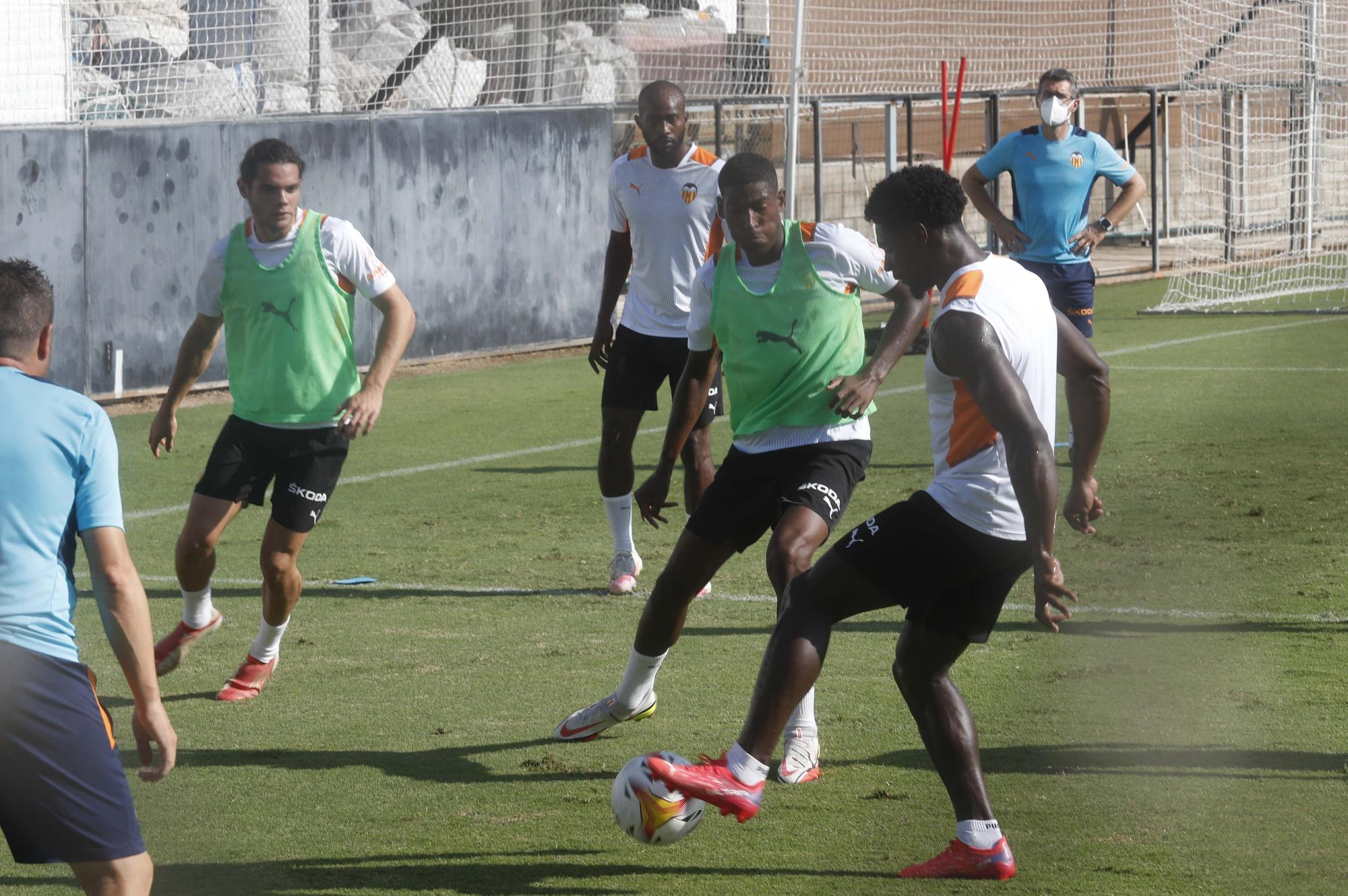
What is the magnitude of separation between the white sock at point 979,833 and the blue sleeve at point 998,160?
7151mm

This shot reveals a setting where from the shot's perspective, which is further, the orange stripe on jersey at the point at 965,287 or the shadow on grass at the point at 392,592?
the shadow on grass at the point at 392,592

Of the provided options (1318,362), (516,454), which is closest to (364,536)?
(516,454)

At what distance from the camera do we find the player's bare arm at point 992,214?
1094 centimetres

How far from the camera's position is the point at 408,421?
13.8 m

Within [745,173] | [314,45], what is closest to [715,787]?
[745,173]

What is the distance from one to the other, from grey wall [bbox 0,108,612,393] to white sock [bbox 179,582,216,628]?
306 inches

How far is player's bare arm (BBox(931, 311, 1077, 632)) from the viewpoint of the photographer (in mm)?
4121

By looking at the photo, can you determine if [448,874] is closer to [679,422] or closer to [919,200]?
[679,422]

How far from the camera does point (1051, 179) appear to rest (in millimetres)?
10930

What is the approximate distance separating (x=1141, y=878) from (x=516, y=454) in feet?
26.6

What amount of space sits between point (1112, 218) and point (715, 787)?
25.9 feet


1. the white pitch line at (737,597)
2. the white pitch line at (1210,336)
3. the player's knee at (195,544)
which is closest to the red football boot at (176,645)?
the player's knee at (195,544)

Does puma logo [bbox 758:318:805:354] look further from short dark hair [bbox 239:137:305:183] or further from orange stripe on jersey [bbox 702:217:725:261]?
short dark hair [bbox 239:137:305:183]

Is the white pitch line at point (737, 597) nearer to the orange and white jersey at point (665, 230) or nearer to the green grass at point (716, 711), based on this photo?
the green grass at point (716, 711)
